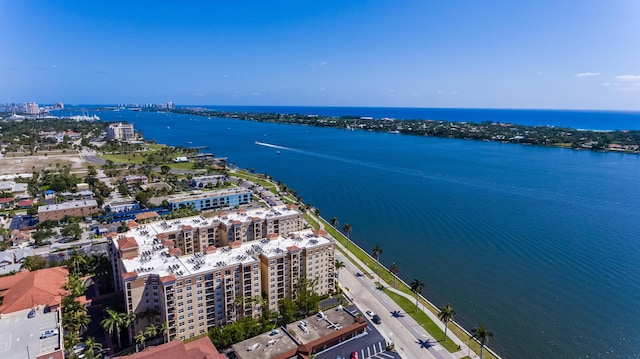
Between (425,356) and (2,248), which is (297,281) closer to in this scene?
(425,356)

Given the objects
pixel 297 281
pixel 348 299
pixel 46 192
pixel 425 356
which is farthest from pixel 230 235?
pixel 46 192

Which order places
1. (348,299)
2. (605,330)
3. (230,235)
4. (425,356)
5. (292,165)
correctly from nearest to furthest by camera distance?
1. (425,356)
2. (605,330)
3. (348,299)
4. (230,235)
5. (292,165)

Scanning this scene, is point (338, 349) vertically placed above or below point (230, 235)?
below

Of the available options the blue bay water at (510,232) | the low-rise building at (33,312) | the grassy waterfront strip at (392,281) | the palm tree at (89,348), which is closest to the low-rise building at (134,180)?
the blue bay water at (510,232)

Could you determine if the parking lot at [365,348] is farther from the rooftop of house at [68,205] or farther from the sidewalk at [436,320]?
the rooftop of house at [68,205]

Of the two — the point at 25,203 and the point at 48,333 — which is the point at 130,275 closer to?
the point at 48,333

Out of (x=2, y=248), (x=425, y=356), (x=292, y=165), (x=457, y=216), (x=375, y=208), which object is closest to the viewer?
(x=425, y=356)

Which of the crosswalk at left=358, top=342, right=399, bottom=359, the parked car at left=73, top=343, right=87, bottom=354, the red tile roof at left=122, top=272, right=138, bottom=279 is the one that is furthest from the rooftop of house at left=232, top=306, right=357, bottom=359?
the parked car at left=73, top=343, right=87, bottom=354
